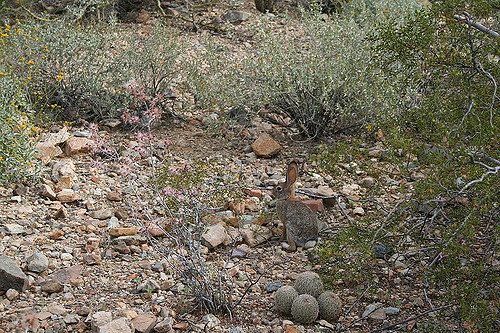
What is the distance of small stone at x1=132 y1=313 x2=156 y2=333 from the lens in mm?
3543

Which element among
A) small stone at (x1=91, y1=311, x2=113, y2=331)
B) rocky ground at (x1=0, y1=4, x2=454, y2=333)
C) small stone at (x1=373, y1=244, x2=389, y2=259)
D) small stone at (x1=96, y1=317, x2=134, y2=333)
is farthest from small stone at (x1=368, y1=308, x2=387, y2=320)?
small stone at (x1=91, y1=311, x2=113, y2=331)

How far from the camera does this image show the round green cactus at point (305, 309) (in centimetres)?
362

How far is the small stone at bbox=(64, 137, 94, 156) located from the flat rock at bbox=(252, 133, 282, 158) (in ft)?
4.37

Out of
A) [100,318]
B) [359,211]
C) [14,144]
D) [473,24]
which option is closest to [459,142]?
[473,24]

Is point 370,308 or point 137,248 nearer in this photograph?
point 370,308

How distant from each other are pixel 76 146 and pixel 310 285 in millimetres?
2769

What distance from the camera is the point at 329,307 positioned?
3680mm

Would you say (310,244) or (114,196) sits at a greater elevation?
(310,244)

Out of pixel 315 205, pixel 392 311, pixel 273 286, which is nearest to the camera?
pixel 392 311

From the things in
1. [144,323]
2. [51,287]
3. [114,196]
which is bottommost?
[114,196]

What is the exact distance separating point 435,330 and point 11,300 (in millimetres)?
2222

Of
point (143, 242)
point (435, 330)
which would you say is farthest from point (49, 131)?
point (435, 330)

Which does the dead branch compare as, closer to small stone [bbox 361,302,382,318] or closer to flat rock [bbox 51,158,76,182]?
small stone [bbox 361,302,382,318]

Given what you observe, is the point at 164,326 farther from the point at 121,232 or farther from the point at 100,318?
the point at 121,232
